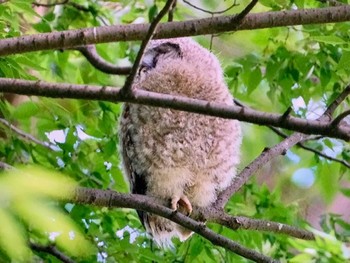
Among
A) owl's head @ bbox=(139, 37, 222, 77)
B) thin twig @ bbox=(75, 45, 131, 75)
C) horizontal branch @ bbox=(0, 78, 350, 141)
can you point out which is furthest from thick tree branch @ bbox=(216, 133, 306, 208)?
thin twig @ bbox=(75, 45, 131, 75)

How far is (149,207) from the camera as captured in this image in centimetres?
163

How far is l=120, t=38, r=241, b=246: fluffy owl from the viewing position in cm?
201

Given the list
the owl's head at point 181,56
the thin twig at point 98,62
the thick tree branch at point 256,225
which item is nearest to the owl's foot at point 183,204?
the thick tree branch at point 256,225

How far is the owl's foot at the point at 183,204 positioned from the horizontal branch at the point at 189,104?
711 mm

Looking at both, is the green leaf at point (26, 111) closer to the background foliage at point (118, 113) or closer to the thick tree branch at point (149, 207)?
the background foliage at point (118, 113)

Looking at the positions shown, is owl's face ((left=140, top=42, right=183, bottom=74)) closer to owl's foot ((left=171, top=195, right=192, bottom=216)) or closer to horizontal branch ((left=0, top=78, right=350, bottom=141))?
owl's foot ((left=171, top=195, right=192, bottom=216))

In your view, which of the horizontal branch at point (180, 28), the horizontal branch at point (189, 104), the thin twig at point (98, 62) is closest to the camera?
the horizontal branch at point (189, 104)

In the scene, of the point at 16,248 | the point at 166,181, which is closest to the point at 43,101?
the point at 166,181

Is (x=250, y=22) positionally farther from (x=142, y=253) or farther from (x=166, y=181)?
(x=142, y=253)

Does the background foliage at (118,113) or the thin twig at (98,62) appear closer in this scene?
the background foliage at (118,113)

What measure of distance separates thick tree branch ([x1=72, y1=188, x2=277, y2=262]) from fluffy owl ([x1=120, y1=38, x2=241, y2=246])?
28 cm

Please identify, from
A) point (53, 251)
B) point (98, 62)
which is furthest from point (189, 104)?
point (98, 62)

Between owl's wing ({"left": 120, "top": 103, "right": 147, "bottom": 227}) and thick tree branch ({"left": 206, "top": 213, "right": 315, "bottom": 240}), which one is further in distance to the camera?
owl's wing ({"left": 120, "top": 103, "right": 147, "bottom": 227})

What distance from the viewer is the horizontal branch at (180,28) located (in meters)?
1.31
